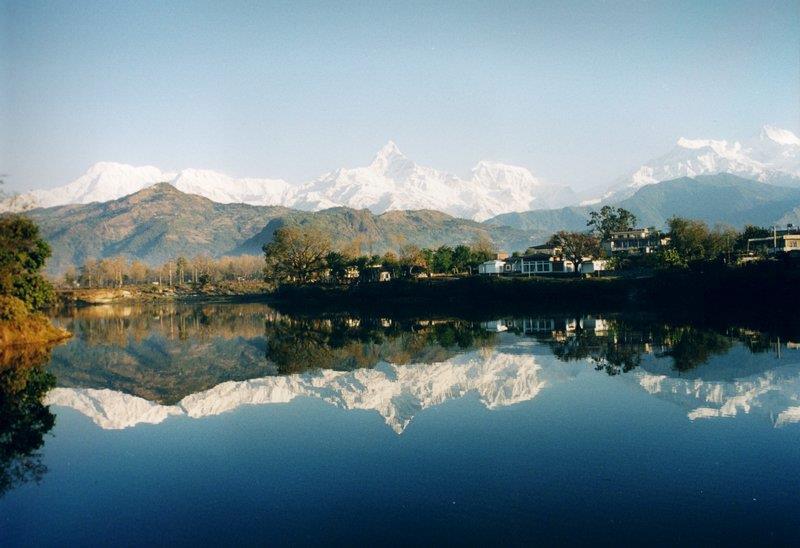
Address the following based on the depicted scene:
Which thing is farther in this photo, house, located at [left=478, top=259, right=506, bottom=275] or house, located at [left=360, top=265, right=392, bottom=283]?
house, located at [left=360, top=265, right=392, bottom=283]

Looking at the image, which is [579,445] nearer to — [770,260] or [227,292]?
[770,260]

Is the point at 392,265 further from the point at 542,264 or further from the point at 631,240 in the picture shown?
the point at 631,240

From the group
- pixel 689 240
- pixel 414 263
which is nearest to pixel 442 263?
pixel 414 263

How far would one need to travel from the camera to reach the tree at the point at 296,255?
13888cm

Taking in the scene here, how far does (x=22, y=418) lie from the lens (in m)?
28.8

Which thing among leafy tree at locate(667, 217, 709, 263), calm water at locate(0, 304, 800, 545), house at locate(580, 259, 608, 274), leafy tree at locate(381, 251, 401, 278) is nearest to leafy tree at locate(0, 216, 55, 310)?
calm water at locate(0, 304, 800, 545)

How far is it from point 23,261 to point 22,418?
3312 centimetres

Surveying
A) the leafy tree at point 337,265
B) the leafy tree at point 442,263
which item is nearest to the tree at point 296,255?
the leafy tree at point 337,265

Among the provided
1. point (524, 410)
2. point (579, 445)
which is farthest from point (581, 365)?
point (579, 445)

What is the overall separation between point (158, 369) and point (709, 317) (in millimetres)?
54714

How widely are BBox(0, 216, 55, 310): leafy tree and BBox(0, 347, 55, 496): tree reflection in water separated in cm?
808

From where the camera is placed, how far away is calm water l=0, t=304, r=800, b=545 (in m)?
15.9

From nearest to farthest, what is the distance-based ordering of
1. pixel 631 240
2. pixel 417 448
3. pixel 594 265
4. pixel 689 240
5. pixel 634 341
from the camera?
pixel 417 448
pixel 634 341
pixel 689 240
pixel 594 265
pixel 631 240

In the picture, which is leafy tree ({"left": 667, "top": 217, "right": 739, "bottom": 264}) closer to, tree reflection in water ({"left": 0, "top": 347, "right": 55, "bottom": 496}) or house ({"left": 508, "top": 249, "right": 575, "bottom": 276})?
house ({"left": 508, "top": 249, "right": 575, "bottom": 276})
